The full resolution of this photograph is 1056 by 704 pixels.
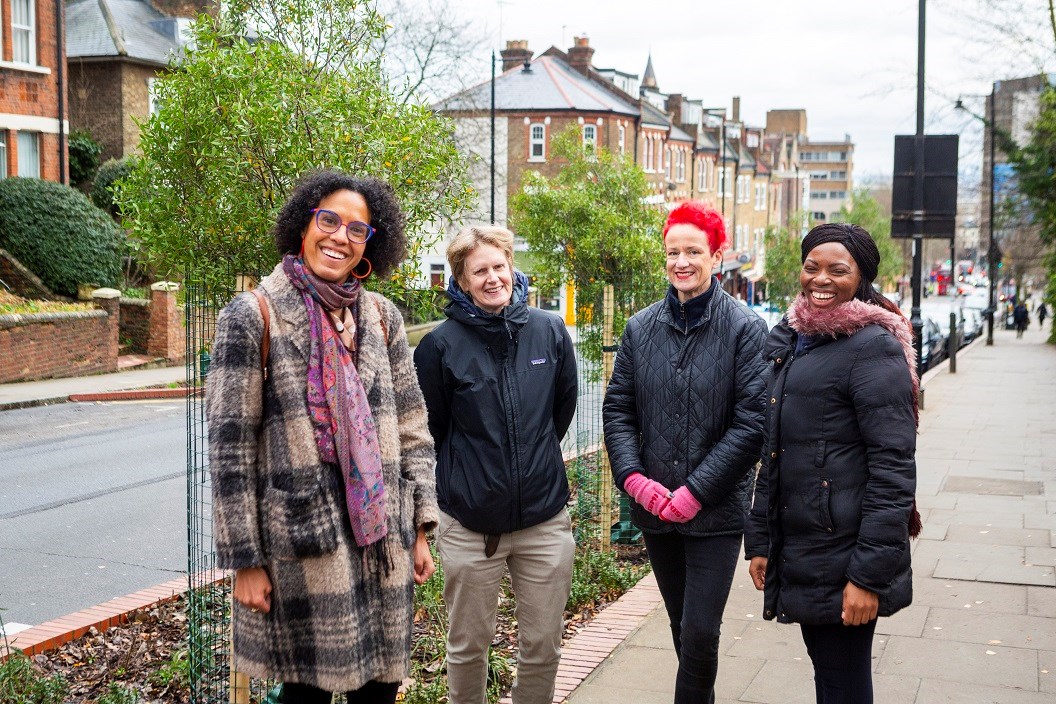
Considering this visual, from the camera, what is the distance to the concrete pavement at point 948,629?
4.86m

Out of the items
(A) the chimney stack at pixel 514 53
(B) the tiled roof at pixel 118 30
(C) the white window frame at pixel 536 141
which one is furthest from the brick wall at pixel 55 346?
(A) the chimney stack at pixel 514 53

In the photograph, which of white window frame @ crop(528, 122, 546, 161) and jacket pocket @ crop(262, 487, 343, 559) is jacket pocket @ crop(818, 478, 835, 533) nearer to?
jacket pocket @ crop(262, 487, 343, 559)

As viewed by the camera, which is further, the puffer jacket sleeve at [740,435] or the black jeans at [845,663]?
the puffer jacket sleeve at [740,435]

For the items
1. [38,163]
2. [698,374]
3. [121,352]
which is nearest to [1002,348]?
[121,352]

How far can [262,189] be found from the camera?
448 cm

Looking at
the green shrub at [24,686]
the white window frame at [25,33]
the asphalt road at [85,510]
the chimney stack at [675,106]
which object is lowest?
the asphalt road at [85,510]

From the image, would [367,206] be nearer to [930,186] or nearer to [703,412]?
[703,412]

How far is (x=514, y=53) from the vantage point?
166 feet

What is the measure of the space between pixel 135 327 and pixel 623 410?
21.0m

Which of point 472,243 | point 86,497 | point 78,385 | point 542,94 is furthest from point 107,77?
point 472,243

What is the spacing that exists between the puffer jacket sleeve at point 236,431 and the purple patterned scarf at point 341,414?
0.16 meters

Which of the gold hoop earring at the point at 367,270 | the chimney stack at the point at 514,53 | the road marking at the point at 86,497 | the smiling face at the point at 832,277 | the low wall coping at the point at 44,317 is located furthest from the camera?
the chimney stack at the point at 514,53

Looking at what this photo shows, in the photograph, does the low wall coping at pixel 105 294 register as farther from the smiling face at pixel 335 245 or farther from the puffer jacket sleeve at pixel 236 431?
the puffer jacket sleeve at pixel 236 431

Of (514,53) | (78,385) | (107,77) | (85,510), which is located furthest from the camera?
(514,53)
